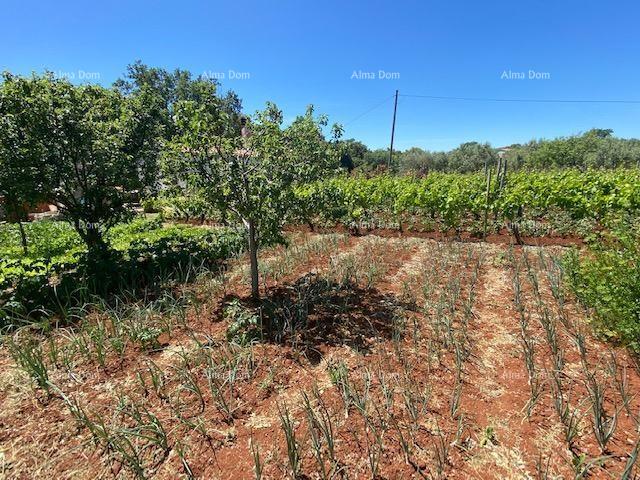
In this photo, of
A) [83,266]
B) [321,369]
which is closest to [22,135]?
[83,266]

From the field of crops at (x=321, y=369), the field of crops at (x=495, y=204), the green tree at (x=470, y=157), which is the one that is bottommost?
the field of crops at (x=321, y=369)

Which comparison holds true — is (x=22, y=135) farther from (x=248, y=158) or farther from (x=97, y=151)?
(x=248, y=158)

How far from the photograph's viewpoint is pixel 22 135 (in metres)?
5.64

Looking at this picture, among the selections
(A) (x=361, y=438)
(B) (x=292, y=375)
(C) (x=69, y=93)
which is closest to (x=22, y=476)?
(B) (x=292, y=375)

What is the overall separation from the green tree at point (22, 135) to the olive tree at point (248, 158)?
2.94m

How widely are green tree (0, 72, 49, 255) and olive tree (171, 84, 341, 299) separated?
2.94 metres

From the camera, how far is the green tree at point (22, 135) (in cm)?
541

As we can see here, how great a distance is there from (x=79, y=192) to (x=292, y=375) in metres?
6.22

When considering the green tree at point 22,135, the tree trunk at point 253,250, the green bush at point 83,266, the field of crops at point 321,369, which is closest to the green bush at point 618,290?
the field of crops at point 321,369

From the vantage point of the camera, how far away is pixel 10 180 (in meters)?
5.43

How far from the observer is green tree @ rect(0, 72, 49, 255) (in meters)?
5.41

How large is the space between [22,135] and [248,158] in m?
4.18

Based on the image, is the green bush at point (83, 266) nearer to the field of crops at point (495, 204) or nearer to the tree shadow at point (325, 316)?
the tree shadow at point (325, 316)

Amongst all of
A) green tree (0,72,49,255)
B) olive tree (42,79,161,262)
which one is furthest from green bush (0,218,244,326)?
green tree (0,72,49,255)
